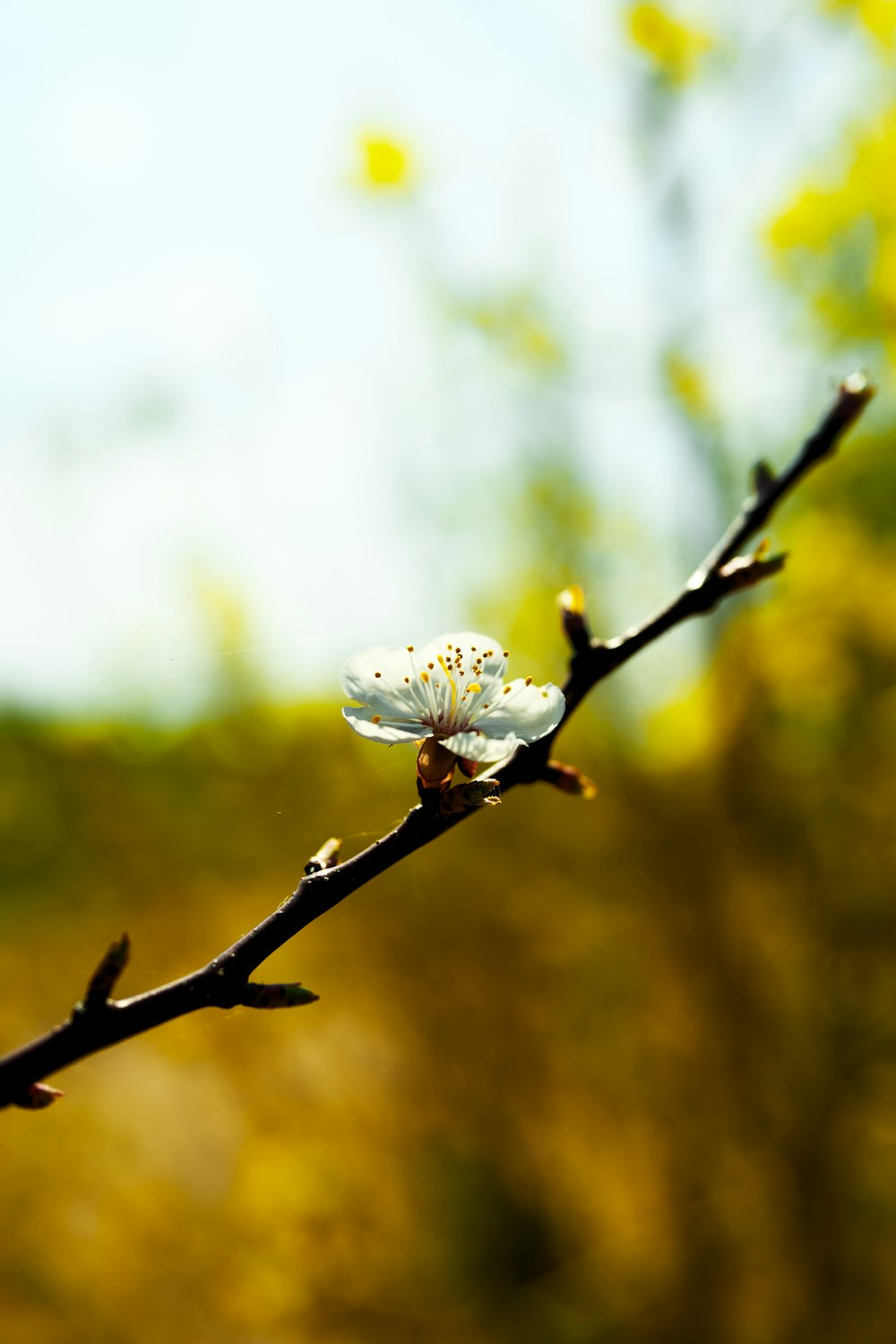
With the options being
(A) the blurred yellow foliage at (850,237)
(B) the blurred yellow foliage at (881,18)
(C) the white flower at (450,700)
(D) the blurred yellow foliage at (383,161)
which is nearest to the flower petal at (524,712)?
(C) the white flower at (450,700)

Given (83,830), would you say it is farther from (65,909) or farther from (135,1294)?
(135,1294)

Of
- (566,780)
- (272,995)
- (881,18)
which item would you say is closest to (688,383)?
(881,18)

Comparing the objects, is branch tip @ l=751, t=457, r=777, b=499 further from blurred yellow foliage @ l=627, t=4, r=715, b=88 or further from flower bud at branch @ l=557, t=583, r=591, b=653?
blurred yellow foliage @ l=627, t=4, r=715, b=88

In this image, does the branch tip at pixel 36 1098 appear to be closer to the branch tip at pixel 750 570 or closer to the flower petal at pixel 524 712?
the flower petal at pixel 524 712

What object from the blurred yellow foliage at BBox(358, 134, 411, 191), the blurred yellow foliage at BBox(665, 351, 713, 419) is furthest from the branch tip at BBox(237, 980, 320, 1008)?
the blurred yellow foliage at BBox(358, 134, 411, 191)

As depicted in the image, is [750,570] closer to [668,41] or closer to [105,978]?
[105,978]
